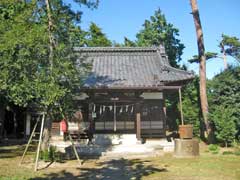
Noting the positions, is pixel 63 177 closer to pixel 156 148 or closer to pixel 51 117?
pixel 51 117

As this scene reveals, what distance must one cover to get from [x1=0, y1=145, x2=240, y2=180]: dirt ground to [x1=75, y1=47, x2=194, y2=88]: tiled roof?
5.68 meters

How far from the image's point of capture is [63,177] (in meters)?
9.79

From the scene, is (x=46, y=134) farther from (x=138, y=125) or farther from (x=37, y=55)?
(x=138, y=125)

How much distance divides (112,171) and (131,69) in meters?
11.6

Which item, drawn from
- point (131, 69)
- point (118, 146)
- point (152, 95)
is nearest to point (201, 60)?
point (152, 95)

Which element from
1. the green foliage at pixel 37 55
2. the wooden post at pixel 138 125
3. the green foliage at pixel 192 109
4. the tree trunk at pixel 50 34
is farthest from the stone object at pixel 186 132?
the tree trunk at pixel 50 34

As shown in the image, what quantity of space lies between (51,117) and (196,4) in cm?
1165

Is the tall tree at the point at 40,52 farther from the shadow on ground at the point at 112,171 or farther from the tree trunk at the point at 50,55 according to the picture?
the shadow on ground at the point at 112,171

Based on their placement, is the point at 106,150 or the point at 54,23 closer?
the point at 54,23

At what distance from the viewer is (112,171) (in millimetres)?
11000

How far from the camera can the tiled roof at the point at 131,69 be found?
18531 millimetres

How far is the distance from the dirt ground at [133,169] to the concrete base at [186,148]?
442mm

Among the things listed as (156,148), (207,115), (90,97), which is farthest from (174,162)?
(90,97)

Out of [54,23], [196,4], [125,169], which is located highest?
[196,4]
